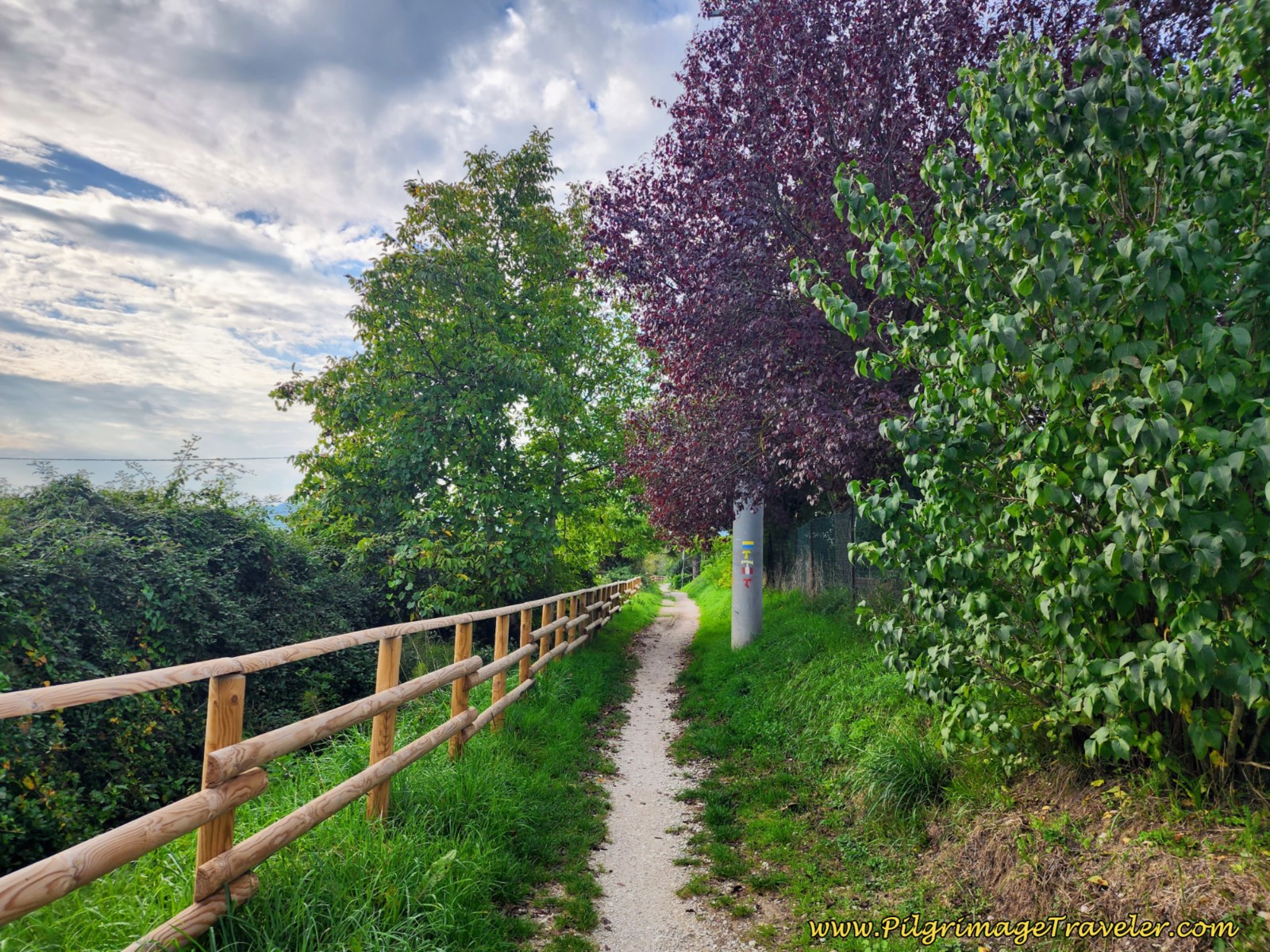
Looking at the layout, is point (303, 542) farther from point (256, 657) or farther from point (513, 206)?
point (256, 657)

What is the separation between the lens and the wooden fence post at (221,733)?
8.93 feet

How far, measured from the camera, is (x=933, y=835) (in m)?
4.35

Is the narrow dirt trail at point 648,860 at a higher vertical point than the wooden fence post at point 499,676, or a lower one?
lower

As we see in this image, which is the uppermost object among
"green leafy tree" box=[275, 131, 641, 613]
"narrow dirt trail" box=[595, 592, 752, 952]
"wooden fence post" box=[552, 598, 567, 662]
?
"green leafy tree" box=[275, 131, 641, 613]

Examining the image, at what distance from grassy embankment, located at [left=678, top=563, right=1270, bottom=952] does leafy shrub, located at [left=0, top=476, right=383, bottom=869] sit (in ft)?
15.9

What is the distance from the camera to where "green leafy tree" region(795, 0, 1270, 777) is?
262 centimetres

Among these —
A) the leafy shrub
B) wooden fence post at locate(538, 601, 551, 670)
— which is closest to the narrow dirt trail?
wooden fence post at locate(538, 601, 551, 670)

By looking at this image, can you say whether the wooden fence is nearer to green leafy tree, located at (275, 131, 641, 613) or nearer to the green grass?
the green grass

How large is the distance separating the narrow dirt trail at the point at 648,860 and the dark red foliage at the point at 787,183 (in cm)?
339

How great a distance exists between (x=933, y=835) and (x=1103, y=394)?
116 inches

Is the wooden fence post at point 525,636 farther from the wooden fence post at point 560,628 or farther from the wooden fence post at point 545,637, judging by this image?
the wooden fence post at point 560,628

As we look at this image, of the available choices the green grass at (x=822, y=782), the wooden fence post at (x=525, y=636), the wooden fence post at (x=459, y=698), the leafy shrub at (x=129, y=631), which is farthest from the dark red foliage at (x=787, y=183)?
the leafy shrub at (x=129, y=631)

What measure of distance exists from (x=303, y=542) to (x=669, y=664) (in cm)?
680

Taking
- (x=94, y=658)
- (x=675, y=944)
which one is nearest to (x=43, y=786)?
(x=94, y=658)
